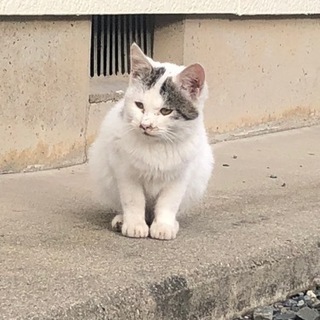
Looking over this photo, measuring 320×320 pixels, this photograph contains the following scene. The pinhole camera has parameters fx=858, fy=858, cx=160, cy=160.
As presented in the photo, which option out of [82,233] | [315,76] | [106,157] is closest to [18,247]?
[82,233]

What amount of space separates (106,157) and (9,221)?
526mm

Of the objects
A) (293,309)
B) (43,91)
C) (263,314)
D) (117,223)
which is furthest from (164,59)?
(263,314)

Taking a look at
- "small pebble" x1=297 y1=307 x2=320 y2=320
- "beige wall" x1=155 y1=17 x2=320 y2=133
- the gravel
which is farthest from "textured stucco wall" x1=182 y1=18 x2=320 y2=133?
"small pebble" x1=297 y1=307 x2=320 y2=320

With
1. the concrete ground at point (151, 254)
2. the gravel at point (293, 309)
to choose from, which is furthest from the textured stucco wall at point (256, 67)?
the gravel at point (293, 309)

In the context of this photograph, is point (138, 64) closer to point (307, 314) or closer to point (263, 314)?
point (263, 314)

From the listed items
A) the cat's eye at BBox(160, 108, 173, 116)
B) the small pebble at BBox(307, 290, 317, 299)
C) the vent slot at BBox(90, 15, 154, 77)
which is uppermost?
the cat's eye at BBox(160, 108, 173, 116)

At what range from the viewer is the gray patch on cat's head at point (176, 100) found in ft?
11.3

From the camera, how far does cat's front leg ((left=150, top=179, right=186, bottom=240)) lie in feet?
11.8

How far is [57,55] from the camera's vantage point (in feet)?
16.3

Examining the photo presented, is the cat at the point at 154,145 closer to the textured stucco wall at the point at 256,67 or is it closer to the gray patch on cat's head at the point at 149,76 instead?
the gray patch on cat's head at the point at 149,76

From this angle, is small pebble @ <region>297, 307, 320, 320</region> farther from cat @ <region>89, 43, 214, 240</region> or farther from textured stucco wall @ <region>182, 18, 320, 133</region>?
textured stucco wall @ <region>182, 18, 320, 133</region>

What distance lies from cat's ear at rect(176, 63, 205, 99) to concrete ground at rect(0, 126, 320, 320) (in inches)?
25.1

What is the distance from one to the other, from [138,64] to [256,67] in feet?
9.72

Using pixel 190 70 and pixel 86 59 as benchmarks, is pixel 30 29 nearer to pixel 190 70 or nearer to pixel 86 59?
pixel 86 59
